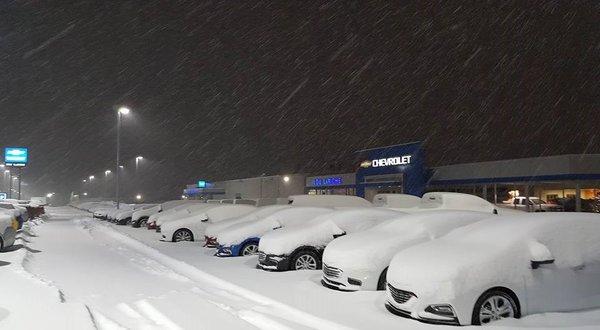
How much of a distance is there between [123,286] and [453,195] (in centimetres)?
828

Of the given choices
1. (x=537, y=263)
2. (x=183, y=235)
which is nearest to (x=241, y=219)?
(x=183, y=235)

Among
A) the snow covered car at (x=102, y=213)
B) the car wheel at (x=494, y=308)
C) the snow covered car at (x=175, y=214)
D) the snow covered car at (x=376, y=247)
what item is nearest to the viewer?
the car wheel at (x=494, y=308)

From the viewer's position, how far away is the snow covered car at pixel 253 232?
13148 mm

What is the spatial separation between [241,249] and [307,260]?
298cm

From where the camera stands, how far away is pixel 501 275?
6289 millimetres

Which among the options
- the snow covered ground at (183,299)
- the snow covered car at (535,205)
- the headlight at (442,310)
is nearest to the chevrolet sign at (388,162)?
the snow covered car at (535,205)

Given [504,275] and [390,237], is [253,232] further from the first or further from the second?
[504,275]

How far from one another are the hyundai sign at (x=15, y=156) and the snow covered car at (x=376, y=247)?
4328cm

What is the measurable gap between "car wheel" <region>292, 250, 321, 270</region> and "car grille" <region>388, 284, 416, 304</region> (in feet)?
12.6

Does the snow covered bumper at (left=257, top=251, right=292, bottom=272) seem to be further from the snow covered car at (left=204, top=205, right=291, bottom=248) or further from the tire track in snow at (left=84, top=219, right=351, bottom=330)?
the snow covered car at (left=204, top=205, right=291, bottom=248)

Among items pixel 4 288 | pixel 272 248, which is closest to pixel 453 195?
pixel 272 248

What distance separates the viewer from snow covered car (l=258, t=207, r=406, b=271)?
416 inches

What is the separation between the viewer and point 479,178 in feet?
116

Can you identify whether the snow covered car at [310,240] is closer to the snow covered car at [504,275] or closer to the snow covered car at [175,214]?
the snow covered car at [504,275]
